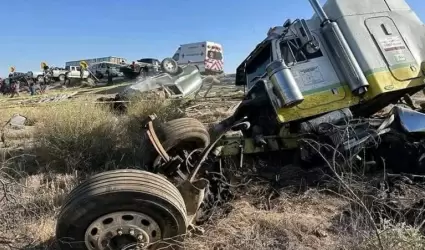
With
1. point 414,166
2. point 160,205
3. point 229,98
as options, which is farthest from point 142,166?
A: point 229,98

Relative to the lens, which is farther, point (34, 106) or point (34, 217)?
point (34, 106)

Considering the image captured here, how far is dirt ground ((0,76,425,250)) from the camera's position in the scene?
135 inches

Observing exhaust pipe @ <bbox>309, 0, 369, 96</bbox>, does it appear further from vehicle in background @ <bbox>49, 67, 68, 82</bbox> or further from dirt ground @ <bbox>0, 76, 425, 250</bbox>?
vehicle in background @ <bbox>49, 67, 68, 82</bbox>

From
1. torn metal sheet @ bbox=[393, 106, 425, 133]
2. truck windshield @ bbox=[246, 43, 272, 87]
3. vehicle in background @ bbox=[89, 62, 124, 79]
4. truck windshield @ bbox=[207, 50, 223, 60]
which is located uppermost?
vehicle in background @ bbox=[89, 62, 124, 79]

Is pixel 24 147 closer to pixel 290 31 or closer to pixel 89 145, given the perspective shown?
pixel 89 145

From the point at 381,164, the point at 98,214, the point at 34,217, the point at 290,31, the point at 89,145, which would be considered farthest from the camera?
the point at 89,145

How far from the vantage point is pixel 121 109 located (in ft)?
35.5

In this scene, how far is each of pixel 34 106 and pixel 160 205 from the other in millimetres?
9309

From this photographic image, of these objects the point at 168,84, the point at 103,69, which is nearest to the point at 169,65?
the point at 168,84

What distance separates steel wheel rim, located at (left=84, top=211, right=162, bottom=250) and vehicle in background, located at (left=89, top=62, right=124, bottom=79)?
2769 cm

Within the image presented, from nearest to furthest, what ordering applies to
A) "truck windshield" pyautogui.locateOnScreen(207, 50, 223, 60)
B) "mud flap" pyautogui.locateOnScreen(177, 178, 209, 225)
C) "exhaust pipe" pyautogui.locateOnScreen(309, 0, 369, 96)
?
"mud flap" pyautogui.locateOnScreen(177, 178, 209, 225) < "exhaust pipe" pyautogui.locateOnScreen(309, 0, 369, 96) < "truck windshield" pyautogui.locateOnScreen(207, 50, 223, 60)

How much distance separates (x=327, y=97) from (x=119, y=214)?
3.33 metres

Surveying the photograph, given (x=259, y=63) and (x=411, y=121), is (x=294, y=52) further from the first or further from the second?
(x=411, y=121)

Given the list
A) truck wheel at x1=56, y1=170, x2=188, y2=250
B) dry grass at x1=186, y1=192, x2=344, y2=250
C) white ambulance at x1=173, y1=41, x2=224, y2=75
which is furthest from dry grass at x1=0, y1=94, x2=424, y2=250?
white ambulance at x1=173, y1=41, x2=224, y2=75
